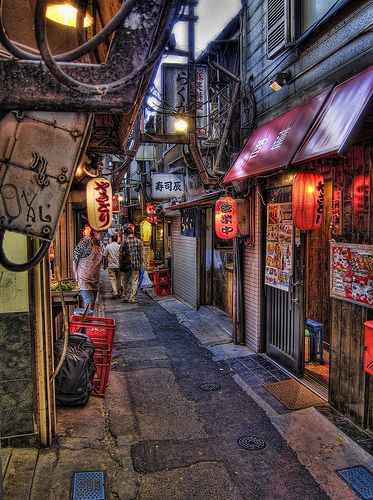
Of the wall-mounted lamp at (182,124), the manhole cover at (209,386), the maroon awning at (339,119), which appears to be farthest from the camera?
the wall-mounted lamp at (182,124)

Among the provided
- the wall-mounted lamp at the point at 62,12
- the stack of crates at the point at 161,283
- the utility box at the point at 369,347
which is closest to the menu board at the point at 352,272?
the utility box at the point at 369,347

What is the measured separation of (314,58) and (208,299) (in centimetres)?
906

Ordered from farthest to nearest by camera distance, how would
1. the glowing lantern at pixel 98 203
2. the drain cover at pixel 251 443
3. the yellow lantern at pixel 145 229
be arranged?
the yellow lantern at pixel 145 229, the glowing lantern at pixel 98 203, the drain cover at pixel 251 443

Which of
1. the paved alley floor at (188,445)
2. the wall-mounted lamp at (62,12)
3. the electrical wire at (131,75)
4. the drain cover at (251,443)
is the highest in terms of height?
the wall-mounted lamp at (62,12)

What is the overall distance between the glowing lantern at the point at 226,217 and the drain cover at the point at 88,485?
591cm

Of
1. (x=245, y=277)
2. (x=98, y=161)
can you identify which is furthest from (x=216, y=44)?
(x=245, y=277)

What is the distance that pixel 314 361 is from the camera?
29.8ft

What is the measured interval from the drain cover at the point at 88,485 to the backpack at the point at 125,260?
1142 centimetres

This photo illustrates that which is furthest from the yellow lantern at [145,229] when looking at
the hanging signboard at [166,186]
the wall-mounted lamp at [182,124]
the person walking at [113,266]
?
the wall-mounted lamp at [182,124]

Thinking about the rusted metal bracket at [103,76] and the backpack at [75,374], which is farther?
the backpack at [75,374]

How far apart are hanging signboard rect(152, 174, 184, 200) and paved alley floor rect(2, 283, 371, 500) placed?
7.94m

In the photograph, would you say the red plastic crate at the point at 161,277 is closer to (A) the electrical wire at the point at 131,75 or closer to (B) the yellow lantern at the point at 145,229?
(B) the yellow lantern at the point at 145,229

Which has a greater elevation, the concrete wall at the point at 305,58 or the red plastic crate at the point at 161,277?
the concrete wall at the point at 305,58

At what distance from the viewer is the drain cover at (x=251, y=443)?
5.76 m
